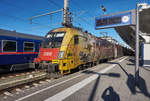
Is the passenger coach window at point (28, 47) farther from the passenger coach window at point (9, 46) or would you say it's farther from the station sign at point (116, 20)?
the station sign at point (116, 20)

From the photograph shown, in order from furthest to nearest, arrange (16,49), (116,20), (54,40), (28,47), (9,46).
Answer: (28,47), (16,49), (9,46), (116,20), (54,40)

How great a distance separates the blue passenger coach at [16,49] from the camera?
8.54 m

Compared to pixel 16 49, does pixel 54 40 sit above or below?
above

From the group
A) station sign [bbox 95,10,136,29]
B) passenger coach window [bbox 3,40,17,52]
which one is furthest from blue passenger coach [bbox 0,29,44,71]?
station sign [bbox 95,10,136,29]

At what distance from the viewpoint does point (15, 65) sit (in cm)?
923

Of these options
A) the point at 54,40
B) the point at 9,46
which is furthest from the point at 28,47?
the point at 54,40

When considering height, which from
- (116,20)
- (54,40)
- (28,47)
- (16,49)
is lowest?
→ (16,49)

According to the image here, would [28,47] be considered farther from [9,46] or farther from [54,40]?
[54,40]

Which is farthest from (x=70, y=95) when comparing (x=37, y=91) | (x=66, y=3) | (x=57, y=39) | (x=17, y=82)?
(x=66, y=3)

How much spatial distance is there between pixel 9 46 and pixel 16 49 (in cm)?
61

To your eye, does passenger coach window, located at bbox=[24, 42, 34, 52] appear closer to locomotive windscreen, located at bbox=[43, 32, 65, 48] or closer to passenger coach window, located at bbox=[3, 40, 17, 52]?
passenger coach window, located at bbox=[3, 40, 17, 52]

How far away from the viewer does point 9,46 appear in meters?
8.91

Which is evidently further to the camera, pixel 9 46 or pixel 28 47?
pixel 28 47

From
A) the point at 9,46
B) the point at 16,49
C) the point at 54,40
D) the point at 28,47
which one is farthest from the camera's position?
the point at 28,47
